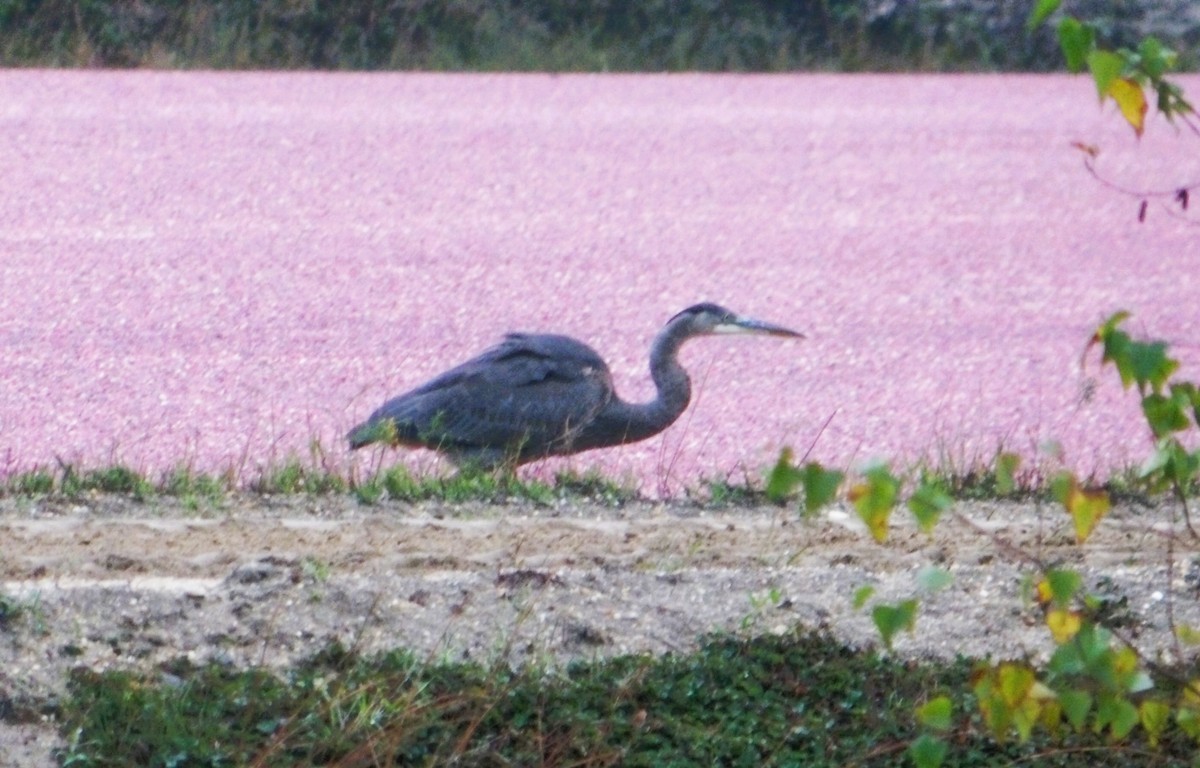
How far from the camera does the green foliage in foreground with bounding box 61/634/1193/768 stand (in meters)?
3.77

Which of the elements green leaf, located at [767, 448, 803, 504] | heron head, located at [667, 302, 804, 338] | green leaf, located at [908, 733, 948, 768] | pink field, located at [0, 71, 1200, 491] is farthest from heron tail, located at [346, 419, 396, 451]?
green leaf, located at [767, 448, 803, 504]

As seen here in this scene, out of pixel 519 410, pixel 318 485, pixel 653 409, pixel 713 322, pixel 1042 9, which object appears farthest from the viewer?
pixel 713 322

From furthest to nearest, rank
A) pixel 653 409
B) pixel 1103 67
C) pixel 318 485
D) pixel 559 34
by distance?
pixel 559 34 → pixel 653 409 → pixel 318 485 → pixel 1103 67

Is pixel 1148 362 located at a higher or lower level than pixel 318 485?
higher

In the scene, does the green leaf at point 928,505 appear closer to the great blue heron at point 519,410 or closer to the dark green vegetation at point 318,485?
the dark green vegetation at point 318,485

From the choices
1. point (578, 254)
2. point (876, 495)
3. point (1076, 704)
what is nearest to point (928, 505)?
point (876, 495)

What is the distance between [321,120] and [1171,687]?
9273mm

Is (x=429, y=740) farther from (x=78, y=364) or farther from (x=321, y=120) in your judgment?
(x=321, y=120)

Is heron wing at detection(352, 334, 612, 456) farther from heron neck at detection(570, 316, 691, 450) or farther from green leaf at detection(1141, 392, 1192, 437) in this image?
green leaf at detection(1141, 392, 1192, 437)

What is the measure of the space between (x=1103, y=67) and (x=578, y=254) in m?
7.84

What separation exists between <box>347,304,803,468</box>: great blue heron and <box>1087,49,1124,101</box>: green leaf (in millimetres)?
3789

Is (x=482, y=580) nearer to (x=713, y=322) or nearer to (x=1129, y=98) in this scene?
(x=713, y=322)

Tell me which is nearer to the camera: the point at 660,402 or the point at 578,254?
the point at 660,402

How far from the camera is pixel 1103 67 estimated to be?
235 cm
